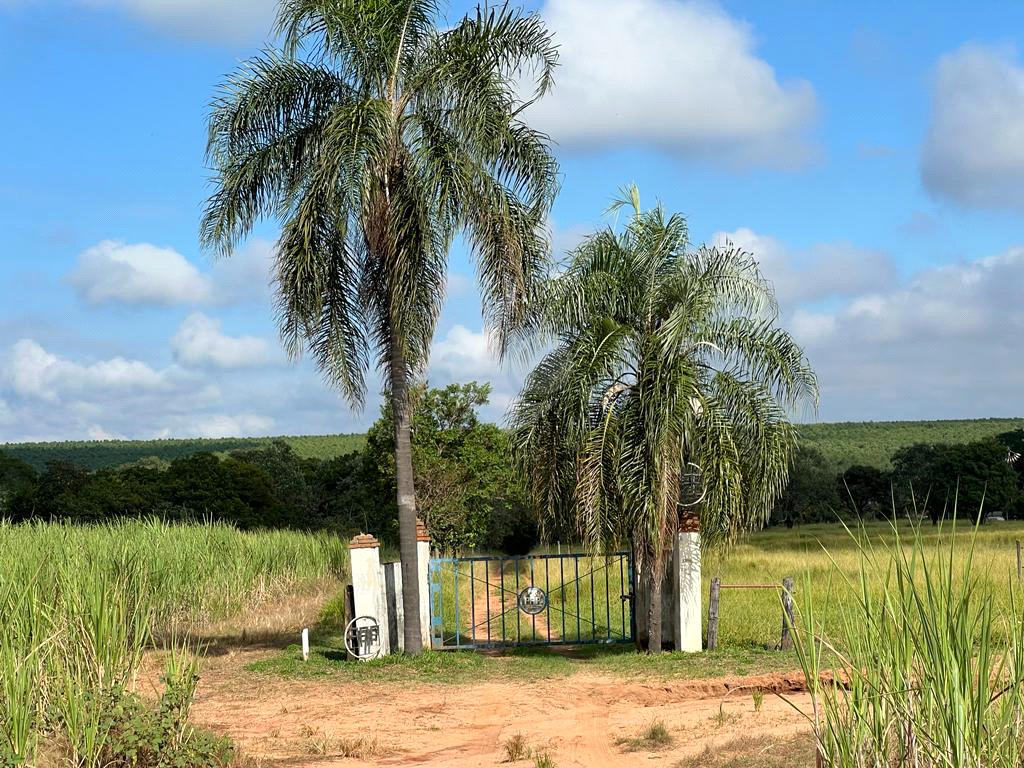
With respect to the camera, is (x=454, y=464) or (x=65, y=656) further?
(x=454, y=464)

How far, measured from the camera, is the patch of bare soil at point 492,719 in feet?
33.0

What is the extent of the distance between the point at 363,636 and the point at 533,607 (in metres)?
2.90

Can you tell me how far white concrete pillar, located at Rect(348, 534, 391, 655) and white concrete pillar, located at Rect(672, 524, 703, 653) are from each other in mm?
4384

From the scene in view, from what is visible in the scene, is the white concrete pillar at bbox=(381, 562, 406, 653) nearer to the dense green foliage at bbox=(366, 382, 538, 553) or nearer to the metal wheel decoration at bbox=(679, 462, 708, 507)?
the metal wheel decoration at bbox=(679, 462, 708, 507)

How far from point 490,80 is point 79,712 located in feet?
36.0

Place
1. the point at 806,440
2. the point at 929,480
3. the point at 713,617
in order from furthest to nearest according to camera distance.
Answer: the point at 806,440 → the point at 929,480 → the point at 713,617

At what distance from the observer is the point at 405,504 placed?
16.7 meters

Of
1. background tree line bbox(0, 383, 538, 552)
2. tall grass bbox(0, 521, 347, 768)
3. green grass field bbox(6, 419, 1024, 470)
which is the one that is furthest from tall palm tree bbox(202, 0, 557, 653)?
green grass field bbox(6, 419, 1024, 470)

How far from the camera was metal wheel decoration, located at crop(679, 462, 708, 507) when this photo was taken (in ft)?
54.0

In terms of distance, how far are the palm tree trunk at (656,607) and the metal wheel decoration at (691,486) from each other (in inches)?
35.4

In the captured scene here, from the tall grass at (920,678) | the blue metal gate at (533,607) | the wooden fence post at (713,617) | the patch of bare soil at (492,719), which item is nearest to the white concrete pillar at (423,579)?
the blue metal gate at (533,607)

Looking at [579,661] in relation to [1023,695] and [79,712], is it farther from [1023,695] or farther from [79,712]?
[1023,695]

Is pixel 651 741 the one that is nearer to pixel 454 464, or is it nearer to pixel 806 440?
pixel 454 464

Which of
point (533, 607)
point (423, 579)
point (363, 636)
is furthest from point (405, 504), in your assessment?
point (533, 607)
